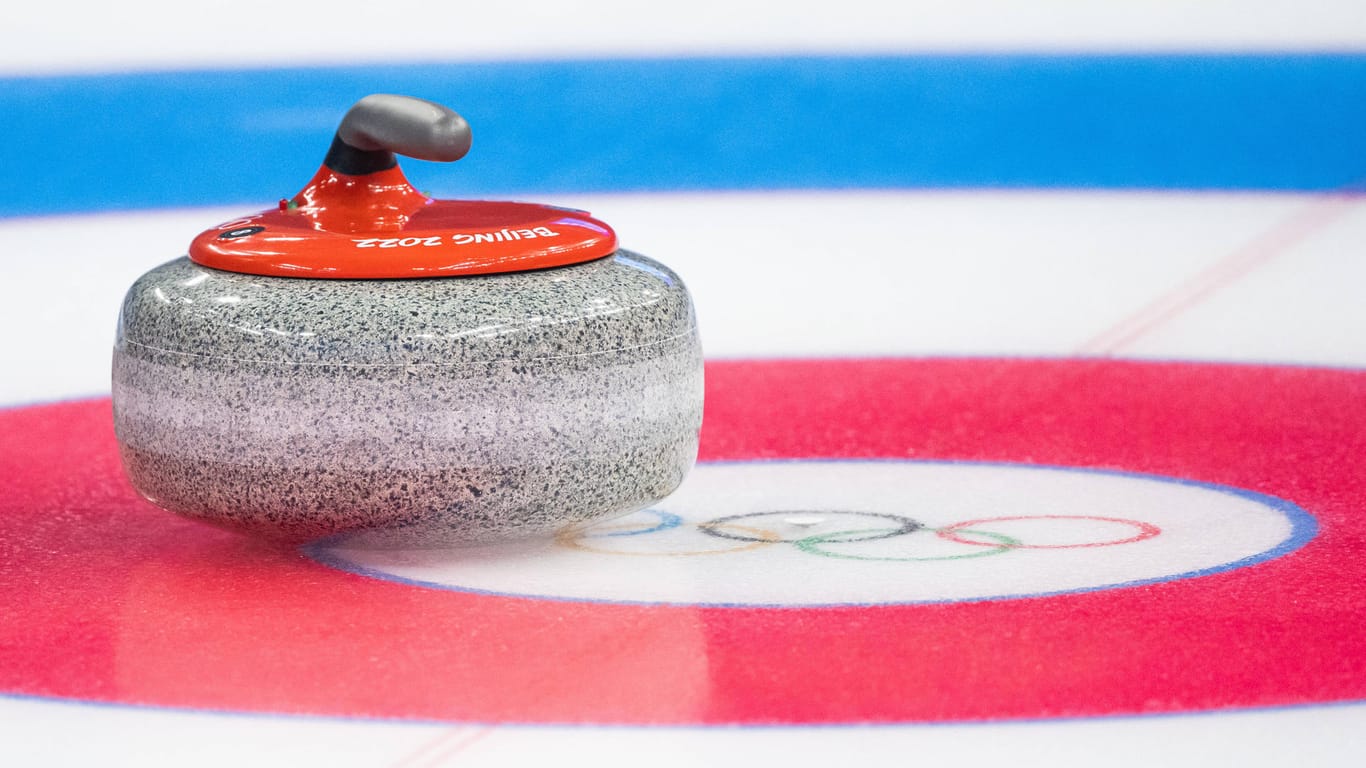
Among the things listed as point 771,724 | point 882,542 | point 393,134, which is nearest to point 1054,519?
point 882,542

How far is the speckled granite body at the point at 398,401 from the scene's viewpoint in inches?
142

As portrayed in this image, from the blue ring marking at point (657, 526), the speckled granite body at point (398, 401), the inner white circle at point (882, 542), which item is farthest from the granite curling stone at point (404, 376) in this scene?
the blue ring marking at point (657, 526)

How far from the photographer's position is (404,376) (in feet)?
11.8

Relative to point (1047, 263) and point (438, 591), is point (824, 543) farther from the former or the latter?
point (1047, 263)

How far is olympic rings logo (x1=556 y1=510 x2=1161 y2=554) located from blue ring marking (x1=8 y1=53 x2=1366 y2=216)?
14.0 feet

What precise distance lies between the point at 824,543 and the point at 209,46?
16.7ft

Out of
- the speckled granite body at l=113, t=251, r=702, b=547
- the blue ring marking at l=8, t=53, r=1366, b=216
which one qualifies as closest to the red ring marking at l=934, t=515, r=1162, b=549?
the speckled granite body at l=113, t=251, r=702, b=547

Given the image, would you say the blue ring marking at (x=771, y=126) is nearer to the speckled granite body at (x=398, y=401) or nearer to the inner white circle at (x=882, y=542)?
the inner white circle at (x=882, y=542)

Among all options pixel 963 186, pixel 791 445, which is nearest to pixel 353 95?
pixel 963 186

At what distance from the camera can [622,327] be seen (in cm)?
378

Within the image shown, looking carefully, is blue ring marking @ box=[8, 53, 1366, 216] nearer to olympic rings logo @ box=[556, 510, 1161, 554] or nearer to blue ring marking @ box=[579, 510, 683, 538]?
blue ring marking @ box=[579, 510, 683, 538]

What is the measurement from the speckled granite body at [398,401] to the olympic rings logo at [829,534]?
0.91ft

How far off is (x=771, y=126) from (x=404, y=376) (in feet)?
18.1

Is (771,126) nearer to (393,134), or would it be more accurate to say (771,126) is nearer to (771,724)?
(393,134)
